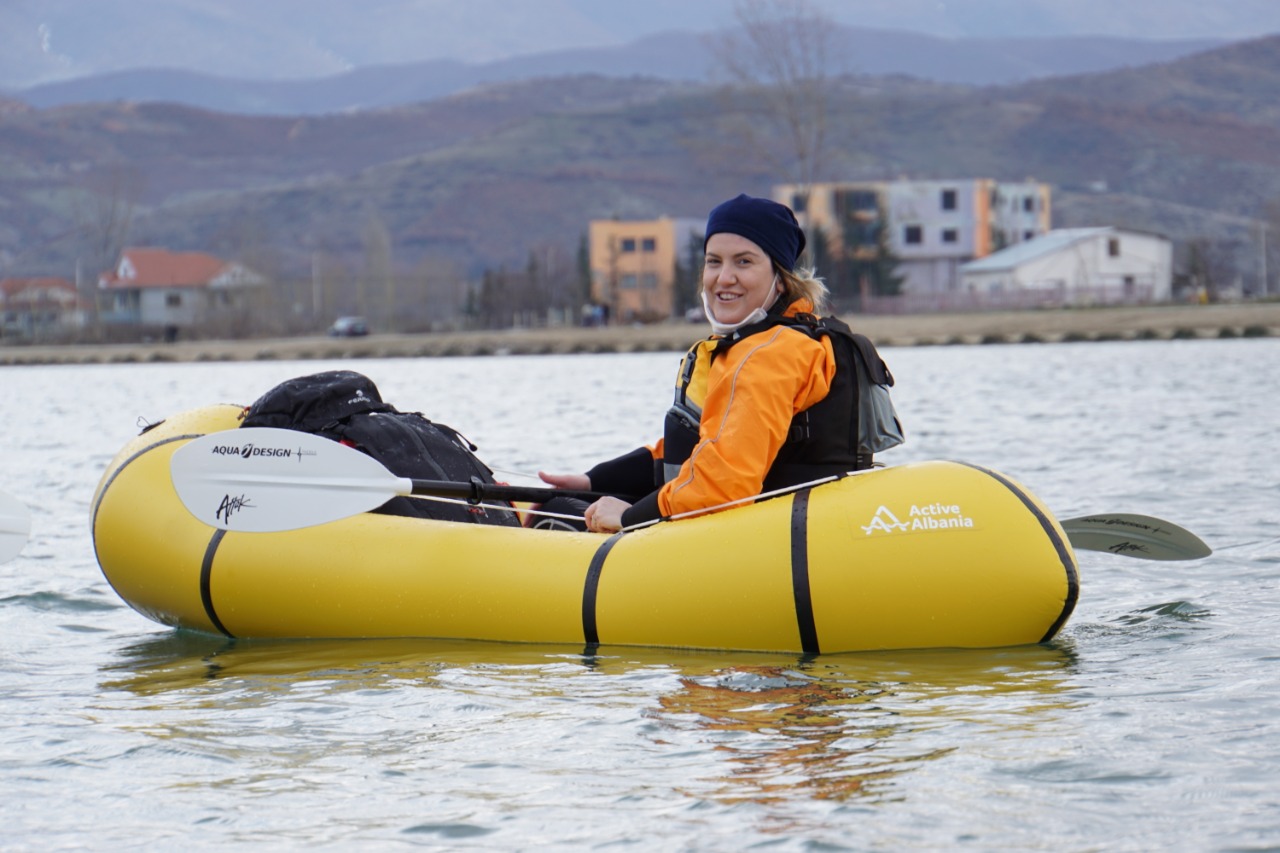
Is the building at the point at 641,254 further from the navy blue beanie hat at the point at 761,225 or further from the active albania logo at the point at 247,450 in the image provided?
the navy blue beanie hat at the point at 761,225

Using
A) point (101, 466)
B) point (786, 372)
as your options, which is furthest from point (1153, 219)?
point (786, 372)

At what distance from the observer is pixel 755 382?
16.2ft

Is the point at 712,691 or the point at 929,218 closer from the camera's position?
the point at 712,691

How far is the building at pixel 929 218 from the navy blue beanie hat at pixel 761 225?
6180cm

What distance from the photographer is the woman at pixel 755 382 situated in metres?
4.98

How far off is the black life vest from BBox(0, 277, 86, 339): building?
6652 cm

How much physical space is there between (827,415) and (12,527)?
125 inches

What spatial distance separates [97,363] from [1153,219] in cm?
7314

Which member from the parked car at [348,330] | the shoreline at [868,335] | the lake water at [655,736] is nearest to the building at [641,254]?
the parked car at [348,330]

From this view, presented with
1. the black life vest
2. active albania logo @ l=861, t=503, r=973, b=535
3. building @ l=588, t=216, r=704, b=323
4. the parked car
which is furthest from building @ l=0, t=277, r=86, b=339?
active albania logo @ l=861, t=503, r=973, b=535

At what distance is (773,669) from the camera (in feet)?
16.4

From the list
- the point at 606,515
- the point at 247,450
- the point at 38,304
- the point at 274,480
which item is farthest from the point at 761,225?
the point at 38,304

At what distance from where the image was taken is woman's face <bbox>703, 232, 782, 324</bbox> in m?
5.12

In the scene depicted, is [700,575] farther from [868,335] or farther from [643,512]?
[868,335]
